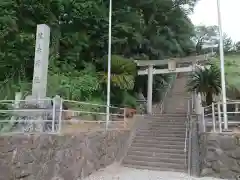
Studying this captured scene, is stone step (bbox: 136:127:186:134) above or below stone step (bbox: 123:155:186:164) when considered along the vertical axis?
above

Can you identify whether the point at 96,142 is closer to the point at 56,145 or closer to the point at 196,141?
the point at 56,145

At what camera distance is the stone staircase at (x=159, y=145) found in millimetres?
8720

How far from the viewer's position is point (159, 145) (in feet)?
32.3

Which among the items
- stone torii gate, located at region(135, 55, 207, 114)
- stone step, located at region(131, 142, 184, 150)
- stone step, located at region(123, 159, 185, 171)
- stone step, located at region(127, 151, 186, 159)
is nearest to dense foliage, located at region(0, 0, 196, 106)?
stone torii gate, located at region(135, 55, 207, 114)

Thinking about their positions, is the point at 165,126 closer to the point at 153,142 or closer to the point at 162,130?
the point at 162,130

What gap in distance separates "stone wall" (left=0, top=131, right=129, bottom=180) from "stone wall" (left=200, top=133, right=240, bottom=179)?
10.8ft

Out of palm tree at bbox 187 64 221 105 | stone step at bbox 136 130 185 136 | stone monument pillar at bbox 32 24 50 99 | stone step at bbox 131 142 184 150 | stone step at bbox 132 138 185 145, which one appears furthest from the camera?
stone step at bbox 136 130 185 136

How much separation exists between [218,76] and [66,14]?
8271mm

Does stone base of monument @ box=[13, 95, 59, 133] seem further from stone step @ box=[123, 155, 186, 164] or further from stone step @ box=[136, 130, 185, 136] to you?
stone step @ box=[136, 130, 185, 136]

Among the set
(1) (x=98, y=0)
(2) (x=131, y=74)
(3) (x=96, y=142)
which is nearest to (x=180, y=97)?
(2) (x=131, y=74)

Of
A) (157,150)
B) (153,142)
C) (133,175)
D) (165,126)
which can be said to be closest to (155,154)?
(157,150)

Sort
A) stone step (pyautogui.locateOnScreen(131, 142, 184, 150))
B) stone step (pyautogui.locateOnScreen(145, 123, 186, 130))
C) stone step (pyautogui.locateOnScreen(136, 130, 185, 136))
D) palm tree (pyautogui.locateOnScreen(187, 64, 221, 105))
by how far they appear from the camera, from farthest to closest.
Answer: stone step (pyautogui.locateOnScreen(145, 123, 186, 130))
stone step (pyautogui.locateOnScreen(136, 130, 185, 136))
palm tree (pyautogui.locateOnScreen(187, 64, 221, 105))
stone step (pyautogui.locateOnScreen(131, 142, 184, 150))

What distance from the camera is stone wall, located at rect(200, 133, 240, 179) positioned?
6.92 m

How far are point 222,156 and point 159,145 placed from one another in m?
3.04
